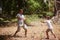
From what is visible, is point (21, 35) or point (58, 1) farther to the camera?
point (58, 1)

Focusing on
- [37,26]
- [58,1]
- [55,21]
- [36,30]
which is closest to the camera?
[36,30]

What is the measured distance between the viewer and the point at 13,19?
17.4 m

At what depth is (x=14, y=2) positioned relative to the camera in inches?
684

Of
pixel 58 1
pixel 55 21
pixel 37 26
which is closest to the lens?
pixel 37 26

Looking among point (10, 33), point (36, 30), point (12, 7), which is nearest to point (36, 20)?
point (12, 7)

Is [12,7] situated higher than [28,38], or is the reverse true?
[12,7]

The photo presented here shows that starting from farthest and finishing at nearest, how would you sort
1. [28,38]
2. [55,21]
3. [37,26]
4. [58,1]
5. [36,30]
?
[58,1] < [55,21] < [37,26] < [36,30] < [28,38]

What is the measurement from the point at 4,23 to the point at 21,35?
396cm

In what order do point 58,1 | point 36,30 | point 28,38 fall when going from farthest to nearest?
point 58,1, point 36,30, point 28,38

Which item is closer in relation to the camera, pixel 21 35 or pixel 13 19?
pixel 21 35

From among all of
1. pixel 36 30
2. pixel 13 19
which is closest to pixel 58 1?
pixel 13 19

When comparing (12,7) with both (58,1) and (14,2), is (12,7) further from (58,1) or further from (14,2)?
(58,1)

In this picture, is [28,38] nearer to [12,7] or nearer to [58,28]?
[58,28]

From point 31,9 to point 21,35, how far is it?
204 inches
